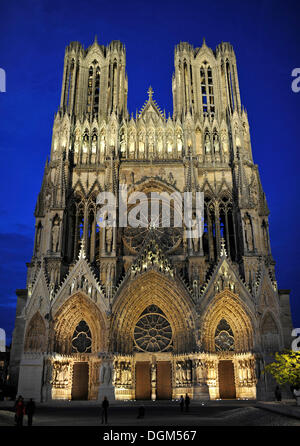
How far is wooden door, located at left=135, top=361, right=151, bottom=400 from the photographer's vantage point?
82.2 feet

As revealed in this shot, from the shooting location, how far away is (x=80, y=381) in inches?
985

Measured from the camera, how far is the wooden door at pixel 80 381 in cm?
2472

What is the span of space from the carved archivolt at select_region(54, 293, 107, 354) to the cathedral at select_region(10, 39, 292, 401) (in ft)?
0.25

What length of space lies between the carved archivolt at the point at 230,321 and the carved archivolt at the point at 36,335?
9.73 meters

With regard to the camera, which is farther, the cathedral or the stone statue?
the stone statue

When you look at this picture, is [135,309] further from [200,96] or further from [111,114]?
[200,96]

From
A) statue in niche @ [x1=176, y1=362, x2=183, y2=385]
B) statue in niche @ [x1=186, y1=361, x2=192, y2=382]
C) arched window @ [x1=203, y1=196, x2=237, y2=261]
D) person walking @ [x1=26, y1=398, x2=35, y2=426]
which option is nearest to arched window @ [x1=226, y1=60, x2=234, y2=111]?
arched window @ [x1=203, y1=196, x2=237, y2=261]

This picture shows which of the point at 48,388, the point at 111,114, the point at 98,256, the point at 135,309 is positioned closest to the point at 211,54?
the point at 111,114

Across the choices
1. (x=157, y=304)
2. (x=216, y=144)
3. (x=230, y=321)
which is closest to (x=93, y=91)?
(x=216, y=144)

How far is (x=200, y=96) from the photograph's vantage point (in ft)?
111

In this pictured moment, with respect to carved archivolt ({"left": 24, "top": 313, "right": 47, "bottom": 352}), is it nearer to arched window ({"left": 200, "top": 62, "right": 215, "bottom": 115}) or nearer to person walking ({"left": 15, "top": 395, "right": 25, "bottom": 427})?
person walking ({"left": 15, "top": 395, "right": 25, "bottom": 427})

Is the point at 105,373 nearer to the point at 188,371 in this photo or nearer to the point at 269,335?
the point at 188,371

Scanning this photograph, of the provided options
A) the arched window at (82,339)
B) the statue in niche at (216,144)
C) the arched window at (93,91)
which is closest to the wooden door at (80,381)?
the arched window at (82,339)

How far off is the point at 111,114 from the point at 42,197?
8.54 meters
